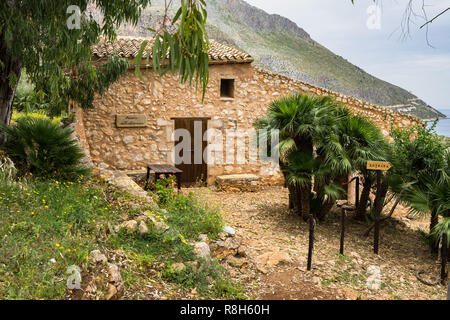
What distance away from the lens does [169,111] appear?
10305 mm

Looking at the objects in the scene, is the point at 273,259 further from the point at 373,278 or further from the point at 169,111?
the point at 169,111

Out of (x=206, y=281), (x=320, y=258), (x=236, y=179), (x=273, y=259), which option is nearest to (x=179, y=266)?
(x=206, y=281)

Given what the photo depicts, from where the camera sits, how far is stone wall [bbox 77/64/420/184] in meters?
9.91

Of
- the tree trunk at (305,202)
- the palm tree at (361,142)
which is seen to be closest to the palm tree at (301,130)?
the tree trunk at (305,202)

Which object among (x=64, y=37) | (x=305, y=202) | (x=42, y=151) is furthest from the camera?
(x=305, y=202)

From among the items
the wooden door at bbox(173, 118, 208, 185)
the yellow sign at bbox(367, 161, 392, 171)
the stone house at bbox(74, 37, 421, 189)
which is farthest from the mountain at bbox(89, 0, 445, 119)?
the yellow sign at bbox(367, 161, 392, 171)

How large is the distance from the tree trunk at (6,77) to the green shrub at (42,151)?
1.35ft

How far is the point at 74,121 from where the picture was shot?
28.7 feet

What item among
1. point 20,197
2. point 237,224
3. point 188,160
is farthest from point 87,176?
point 188,160

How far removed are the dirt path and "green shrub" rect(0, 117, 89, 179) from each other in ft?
8.06

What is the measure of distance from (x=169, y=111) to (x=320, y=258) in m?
6.10

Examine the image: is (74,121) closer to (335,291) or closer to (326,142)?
(326,142)

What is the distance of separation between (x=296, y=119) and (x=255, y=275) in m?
3.54

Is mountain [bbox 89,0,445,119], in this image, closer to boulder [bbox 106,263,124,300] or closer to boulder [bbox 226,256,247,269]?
boulder [bbox 226,256,247,269]
